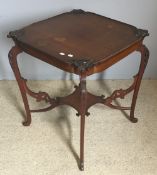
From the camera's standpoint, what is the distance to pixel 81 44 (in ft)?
3.33

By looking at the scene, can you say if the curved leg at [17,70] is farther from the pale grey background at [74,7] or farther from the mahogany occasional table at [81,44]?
the pale grey background at [74,7]

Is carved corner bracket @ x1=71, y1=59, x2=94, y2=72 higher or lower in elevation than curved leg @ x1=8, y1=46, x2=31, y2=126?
higher

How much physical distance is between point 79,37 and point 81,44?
0.05 metres

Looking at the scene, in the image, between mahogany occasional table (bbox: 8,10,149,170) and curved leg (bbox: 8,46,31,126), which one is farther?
curved leg (bbox: 8,46,31,126)

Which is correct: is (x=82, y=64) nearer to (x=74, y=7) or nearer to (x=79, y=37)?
(x=79, y=37)

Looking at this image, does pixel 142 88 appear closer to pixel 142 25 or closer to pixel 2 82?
pixel 142 25

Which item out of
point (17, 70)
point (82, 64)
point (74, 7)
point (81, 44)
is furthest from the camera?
point (74, 7)

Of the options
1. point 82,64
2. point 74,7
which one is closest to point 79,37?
point 82,64

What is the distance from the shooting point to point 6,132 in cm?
131

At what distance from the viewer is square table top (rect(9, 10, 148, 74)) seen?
0.96 m

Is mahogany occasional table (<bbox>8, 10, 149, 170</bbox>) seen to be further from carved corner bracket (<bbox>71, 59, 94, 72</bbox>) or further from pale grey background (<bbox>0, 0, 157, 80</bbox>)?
pale grey background (<bbox>0, 0, 157, 80</bbox>)

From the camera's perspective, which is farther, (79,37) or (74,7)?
(74,7)

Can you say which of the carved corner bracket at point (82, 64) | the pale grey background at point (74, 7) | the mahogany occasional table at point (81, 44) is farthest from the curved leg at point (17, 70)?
the pale grey background at point (74, 7)

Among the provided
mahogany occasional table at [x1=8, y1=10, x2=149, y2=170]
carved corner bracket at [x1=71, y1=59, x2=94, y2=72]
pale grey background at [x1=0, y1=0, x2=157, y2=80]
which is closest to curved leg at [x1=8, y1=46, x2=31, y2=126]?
mahogany occasional table at [x1=8, y1=10, x2=149, y2=170]
